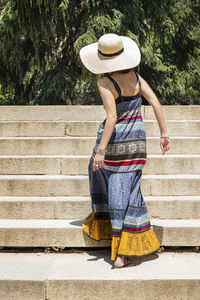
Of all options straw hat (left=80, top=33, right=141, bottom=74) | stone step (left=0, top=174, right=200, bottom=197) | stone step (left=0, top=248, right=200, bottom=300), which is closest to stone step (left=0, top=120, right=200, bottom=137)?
stone step (left=0, top=174, right=200, bottom=197)

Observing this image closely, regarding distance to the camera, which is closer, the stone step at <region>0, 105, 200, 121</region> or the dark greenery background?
the stone step at <region>0, 105, 200, 121</region>

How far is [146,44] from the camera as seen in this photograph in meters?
12.4

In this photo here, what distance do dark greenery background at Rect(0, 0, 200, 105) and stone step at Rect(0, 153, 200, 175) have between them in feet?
19.7

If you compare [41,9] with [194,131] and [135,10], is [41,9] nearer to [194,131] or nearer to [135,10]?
[135,10]

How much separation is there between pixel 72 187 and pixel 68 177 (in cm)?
28

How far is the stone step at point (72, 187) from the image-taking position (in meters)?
4.67

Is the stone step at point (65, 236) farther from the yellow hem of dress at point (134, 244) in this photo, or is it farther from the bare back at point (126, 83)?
the bare back at point (126, 83)

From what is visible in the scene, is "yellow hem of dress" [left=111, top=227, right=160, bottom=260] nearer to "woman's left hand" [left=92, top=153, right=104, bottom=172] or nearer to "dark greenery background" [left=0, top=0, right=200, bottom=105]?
"woman's left hand" [left=92, top=153, right=104, bottom=172]

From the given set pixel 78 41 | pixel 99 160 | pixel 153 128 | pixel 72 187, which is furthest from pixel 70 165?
pixel 78 41

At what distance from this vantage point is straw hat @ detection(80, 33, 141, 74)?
10.6 ft

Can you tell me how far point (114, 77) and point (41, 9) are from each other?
898 cm

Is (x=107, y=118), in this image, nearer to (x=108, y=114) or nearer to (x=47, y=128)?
(x=108, y=114)

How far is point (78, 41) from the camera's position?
10891 millimetres

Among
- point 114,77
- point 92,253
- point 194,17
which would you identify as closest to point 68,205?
point 92,253
